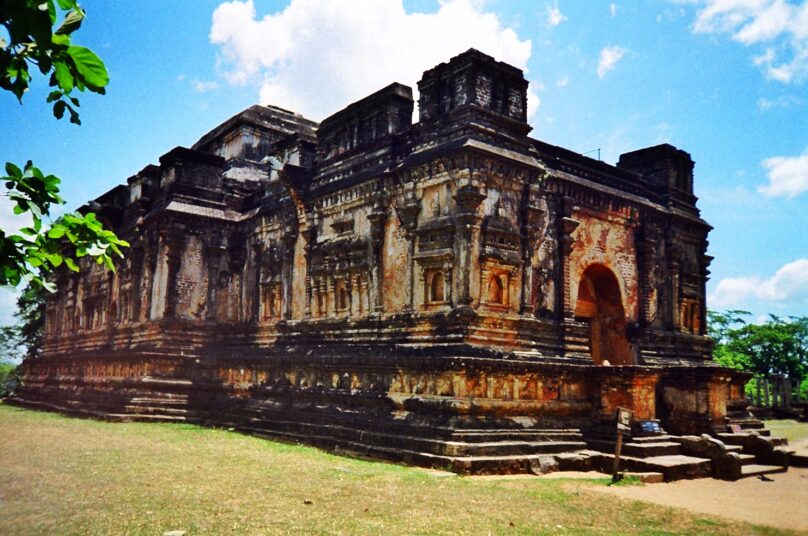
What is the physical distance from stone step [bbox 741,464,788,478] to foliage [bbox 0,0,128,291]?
1103 centimetres

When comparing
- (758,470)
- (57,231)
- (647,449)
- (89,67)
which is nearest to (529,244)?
(647,449)

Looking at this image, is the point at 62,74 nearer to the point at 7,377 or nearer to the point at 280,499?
the point at 280,499

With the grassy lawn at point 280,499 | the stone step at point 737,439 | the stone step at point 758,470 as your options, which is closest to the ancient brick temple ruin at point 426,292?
the stone step at point 737,439

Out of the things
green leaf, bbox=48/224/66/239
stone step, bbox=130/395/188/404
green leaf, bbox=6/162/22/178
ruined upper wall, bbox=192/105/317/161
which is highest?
ruined upper wall, bbox=192/105/317/161

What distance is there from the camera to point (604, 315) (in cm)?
1606

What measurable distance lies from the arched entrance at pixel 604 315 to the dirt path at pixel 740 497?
5.36 metres

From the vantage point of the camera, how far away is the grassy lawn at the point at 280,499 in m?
6.20

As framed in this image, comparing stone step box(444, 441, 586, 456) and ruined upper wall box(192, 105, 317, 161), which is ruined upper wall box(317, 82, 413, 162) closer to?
ruined upper wall box(192, 105, 317, 161)

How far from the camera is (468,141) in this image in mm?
12062

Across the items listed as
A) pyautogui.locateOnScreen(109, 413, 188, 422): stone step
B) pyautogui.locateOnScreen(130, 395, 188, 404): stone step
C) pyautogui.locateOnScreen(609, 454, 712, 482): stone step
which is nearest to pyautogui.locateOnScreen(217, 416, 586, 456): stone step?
pyautogui.locateOnScreen(609, 454, 712, 482): stone step

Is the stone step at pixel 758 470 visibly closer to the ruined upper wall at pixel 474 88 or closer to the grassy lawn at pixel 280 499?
the grassy lawn at pixel 280 499

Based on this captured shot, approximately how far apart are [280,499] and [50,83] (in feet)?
18.9

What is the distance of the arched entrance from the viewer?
15.7 metres

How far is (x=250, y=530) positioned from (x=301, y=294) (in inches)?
428
